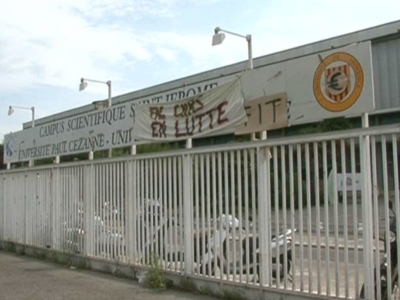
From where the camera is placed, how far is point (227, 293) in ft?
25.2

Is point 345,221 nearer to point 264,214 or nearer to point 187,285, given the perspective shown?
point 264,214

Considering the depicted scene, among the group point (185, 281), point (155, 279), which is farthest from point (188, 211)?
point (155, 279)

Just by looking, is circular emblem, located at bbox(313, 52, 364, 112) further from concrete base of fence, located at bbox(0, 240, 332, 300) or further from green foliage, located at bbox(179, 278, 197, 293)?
green foliage, located at bbox(179, 278, 197, 293)

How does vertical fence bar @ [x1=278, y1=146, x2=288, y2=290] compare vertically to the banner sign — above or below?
below

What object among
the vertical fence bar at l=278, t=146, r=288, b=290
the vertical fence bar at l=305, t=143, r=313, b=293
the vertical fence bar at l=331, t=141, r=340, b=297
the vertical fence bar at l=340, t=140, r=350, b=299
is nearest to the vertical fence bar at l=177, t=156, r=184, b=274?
the vertical fence bar at l=278, t=146, r=288, b=290

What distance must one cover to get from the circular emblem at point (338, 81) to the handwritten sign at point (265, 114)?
1.91 feet

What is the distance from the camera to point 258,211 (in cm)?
737

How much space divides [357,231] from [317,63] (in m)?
2.18

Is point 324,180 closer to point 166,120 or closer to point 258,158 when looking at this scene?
point 258,158

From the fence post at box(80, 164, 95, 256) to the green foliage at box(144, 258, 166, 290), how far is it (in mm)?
2472

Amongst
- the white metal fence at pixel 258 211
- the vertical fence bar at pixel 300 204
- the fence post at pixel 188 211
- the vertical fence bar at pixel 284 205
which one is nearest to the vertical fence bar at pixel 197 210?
the white metal fence at pixel 258 211

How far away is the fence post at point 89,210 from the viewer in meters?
11.0

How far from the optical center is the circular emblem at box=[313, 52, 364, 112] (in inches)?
255

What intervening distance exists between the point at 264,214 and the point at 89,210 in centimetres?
490
